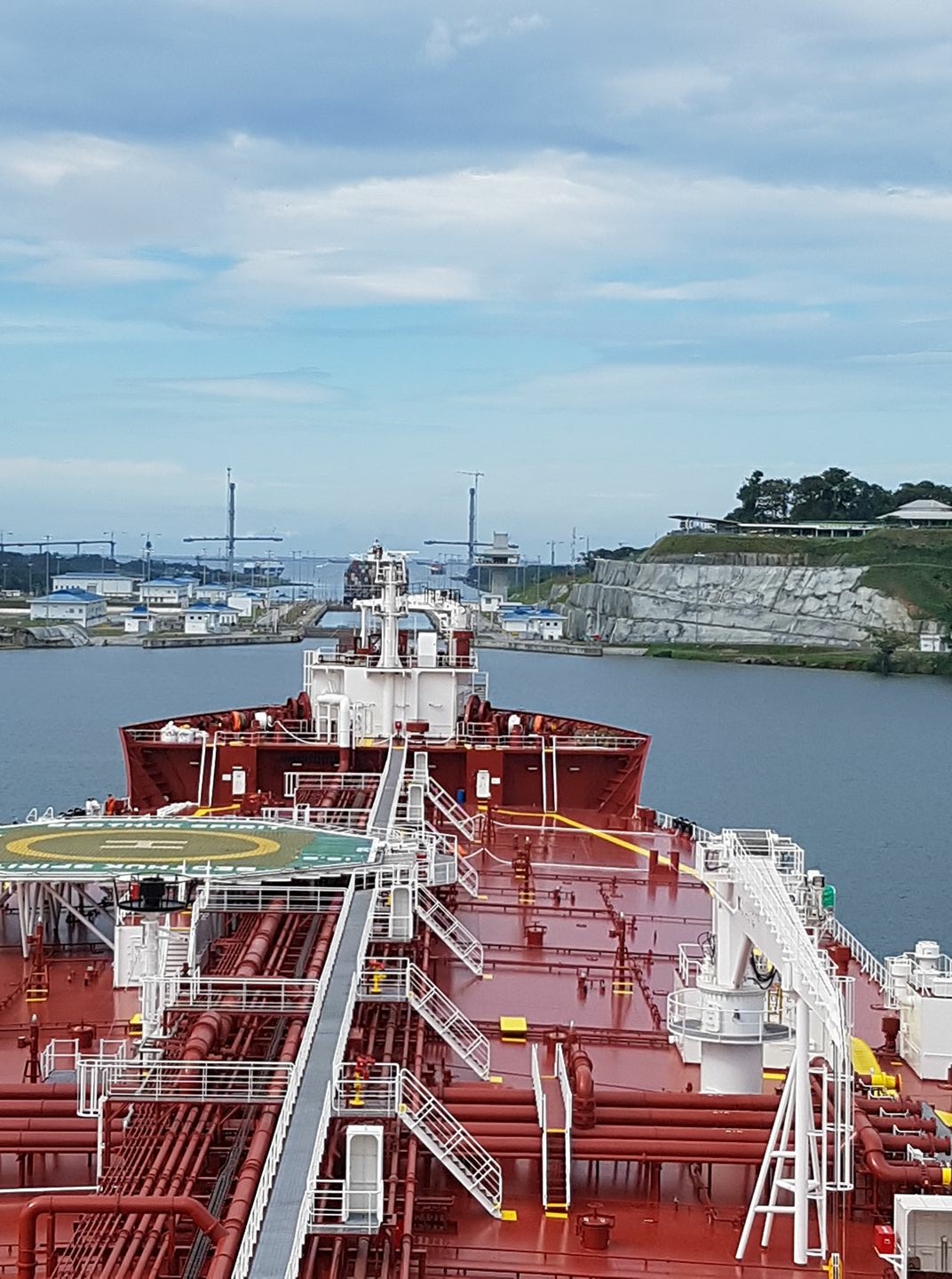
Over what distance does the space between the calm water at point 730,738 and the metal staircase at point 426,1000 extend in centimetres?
2217

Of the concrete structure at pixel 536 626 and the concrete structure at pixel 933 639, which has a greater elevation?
the concrete structure at pixel 933 639

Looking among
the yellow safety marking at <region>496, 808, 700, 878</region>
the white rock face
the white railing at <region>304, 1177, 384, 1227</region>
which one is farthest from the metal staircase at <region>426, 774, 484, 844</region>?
the white rock face

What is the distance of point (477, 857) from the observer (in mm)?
29891

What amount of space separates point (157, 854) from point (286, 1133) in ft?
35.2

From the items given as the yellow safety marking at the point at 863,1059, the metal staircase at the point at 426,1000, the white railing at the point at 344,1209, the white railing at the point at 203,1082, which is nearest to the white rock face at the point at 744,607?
the yellow safety marking at the point at 863,1059

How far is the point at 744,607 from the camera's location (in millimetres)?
169375

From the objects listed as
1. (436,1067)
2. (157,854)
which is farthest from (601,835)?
(436,1067)

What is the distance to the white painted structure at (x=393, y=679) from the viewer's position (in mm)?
38625

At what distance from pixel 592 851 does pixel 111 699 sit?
81312 millimetres

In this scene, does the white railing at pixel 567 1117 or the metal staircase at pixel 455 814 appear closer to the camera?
the white railing at pixel 567 1117

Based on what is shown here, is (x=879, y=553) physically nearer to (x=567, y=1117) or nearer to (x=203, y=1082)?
(x=567, y=1117)

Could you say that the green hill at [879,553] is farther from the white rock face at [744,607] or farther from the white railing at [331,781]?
the white railing at [331,781]

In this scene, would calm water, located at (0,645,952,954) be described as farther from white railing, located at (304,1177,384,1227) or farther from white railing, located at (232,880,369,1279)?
white railing, located at (304,1177,384,1227)

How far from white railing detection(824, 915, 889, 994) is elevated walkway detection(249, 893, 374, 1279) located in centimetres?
954
